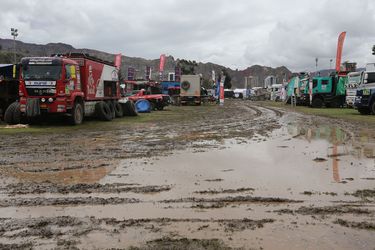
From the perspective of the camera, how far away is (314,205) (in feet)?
17.1

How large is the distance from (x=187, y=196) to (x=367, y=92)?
20632 millimetres

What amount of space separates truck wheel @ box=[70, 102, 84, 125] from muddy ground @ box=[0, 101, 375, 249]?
5708mm

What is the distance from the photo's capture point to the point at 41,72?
50.8ft

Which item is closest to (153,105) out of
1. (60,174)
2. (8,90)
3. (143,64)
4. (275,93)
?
(8,90)

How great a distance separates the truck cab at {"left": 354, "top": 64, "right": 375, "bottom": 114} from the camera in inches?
912

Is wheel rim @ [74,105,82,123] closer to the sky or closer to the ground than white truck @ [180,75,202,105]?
closer to the ground

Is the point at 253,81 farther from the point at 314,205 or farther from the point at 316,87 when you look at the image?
the point at 314,205

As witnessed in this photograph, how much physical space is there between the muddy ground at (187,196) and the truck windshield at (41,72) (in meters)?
5.39

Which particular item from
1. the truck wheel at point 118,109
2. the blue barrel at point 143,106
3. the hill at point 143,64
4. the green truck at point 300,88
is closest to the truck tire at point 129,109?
the truck wheel at point 118,109

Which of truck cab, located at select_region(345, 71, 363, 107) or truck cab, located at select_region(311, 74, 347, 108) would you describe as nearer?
truck cab, located at select_region(345, 71, 363, 107)

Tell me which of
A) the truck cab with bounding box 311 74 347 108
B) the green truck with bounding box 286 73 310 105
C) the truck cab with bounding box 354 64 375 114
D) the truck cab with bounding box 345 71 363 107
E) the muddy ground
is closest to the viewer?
the muddy ground

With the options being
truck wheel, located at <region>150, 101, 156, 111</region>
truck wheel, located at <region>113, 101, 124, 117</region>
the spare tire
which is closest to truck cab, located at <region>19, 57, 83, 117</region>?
truck wheel, located at <region>113, 101, 124, 117</region>

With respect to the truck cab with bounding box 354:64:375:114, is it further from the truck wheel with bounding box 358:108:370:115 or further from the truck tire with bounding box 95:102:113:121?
the truck tire with bounding box 95:102:113:121

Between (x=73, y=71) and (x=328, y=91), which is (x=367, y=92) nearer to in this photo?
(x=328, y=91)
